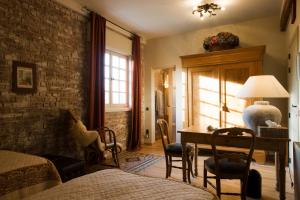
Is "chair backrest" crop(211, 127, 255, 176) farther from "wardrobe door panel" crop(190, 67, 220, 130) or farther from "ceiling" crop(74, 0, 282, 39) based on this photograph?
"ceiling" crop(74, 0, 282, 39)

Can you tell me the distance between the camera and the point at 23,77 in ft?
9.54

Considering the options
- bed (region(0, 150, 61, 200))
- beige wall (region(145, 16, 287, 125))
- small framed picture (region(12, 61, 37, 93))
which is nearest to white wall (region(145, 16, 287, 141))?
beige wall (region(145, 16, 287, 125))

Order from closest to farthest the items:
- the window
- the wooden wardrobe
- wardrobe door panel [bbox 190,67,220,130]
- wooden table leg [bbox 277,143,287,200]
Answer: wooden table leg [bbox 277,143,287,200] < the wooden wardrobe < wardrobe door panel [bbox 190,67,220,130] < the window

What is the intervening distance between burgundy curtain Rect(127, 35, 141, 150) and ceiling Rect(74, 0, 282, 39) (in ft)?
1.52

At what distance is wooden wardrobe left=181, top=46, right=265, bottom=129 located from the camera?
159 inches

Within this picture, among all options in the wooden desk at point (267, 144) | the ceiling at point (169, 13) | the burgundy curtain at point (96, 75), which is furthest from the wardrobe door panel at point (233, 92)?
the burgundy curtain at point (96, 75)

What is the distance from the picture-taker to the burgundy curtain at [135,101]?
16.6ft

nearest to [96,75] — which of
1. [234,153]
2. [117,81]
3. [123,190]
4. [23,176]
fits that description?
[117,81]

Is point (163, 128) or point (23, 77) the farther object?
point (163, 128)

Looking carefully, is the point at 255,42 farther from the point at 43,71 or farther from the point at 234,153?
the point at 43,71

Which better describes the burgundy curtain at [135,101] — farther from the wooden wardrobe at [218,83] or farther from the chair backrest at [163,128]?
the chair backrest at [163,128]

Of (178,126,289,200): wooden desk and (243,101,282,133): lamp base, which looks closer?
(178,126,289,200): wooden desk

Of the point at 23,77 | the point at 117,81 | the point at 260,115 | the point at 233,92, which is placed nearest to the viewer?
the point at 260,115

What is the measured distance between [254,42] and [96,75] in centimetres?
331
